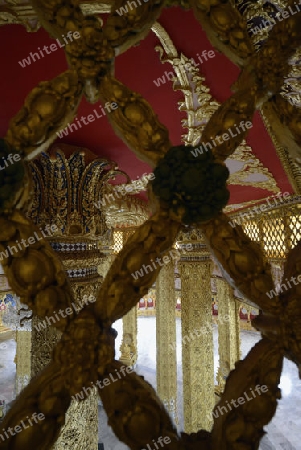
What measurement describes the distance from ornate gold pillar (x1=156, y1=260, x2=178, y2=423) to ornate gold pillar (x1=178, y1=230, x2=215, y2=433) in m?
0.88

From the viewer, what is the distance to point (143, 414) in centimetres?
50

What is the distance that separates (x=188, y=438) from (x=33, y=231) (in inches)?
20.5

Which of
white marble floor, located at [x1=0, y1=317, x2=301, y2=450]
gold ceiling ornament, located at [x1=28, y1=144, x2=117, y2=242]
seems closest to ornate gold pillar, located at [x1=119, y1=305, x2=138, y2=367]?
white marble floor, located at [x1=0, y1=317, x2=301, y2=450]

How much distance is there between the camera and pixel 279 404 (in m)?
3.73

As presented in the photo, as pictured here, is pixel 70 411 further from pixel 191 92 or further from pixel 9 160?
pixel 191 92

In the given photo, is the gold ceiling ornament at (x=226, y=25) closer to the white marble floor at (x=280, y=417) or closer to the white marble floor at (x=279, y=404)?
the white marble floor at (x=280, y=417)

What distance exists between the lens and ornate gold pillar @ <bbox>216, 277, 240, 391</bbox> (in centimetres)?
576

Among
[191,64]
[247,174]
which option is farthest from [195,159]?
[247,174]

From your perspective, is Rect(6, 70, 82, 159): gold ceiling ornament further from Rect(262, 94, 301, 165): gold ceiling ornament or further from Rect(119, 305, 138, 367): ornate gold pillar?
Rect(119, 305, 138, 367): ornate gold pillar

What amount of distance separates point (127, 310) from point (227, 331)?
5.90 meters

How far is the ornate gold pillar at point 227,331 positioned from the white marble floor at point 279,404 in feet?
3.88

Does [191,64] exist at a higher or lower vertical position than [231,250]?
higher

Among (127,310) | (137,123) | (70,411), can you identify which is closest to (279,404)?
(70,411)

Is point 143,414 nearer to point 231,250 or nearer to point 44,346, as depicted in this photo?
point 231,250
